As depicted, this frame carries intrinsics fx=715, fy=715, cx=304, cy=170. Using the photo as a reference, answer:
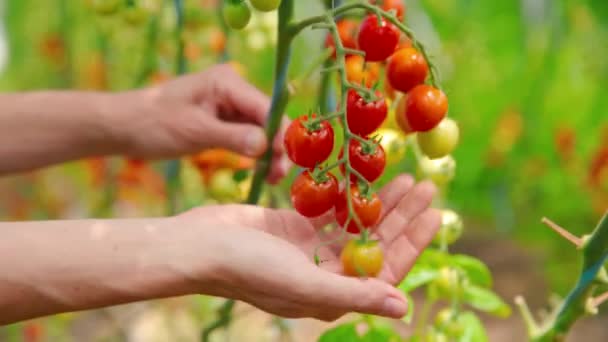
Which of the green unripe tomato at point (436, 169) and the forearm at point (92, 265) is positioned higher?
the green unripe tomato at point (436, 169)

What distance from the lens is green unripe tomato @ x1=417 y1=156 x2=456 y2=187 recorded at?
91cm

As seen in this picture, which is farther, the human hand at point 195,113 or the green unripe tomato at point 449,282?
the human hand at point 195,113

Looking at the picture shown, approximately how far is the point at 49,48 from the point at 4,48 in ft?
1.88

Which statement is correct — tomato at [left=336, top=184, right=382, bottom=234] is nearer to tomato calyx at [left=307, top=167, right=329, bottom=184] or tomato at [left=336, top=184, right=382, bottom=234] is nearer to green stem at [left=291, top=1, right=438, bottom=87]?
tomato calyx at [left=307, top=167, right=329, bottom=184]

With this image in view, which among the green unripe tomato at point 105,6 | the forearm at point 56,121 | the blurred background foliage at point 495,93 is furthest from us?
the blurred background foliage at point 495,93

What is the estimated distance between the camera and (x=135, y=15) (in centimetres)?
109

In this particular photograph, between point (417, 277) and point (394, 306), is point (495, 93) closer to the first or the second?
point (417, 277)

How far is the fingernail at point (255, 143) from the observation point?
97 centimetres

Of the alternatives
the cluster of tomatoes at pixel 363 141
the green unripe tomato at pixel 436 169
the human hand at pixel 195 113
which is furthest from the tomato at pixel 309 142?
the human hand at pixel 195 113

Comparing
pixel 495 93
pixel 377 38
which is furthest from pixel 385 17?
pixel 495 93

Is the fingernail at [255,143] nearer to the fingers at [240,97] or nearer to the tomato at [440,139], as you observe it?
the fingers at [240,97]

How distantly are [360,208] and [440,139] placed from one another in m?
0.14

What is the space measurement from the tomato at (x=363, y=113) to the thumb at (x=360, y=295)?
0.15 meters

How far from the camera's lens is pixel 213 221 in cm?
79
